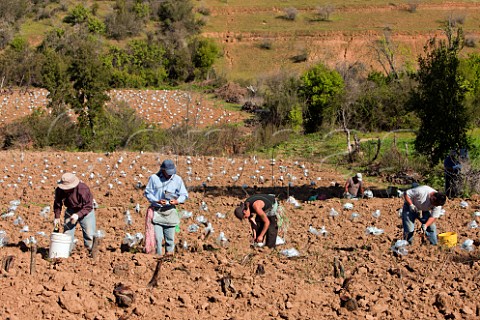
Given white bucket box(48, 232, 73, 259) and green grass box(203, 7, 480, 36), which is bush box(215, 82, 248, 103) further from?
white bucket box(48, 232, 73, 259)

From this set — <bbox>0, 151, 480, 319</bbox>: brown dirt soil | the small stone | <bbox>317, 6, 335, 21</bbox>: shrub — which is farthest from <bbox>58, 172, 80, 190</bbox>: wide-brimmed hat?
<bbox>317, 6, 335, 21</bbox>: shrub

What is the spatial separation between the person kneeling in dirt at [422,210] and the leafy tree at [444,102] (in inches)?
201

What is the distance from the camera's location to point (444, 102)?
13.0 metres

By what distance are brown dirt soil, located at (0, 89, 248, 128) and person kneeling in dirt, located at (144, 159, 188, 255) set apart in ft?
59.6

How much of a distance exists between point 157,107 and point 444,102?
61.5ft

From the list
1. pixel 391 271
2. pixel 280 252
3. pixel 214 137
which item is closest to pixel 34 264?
pixel 280 252

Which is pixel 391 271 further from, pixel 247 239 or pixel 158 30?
pixel 158 30

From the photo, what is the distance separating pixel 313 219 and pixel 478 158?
19.8ft

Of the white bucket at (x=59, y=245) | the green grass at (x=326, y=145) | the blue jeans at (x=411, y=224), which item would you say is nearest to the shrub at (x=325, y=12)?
the green grass at (x=326, y=145)

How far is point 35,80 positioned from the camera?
36.5 m

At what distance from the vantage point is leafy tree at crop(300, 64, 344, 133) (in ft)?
77.0

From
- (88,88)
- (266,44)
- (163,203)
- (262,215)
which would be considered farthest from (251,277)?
(266,44)

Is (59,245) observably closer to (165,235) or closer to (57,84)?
(165,235)

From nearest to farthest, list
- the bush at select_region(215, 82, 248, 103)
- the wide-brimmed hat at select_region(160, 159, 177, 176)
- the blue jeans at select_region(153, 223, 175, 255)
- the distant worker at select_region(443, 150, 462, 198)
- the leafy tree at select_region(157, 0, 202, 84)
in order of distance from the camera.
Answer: the wide-brimmed hat at select_region(160, 159, 177, 176) < the blue jeans at select_region(153, 223, 175, 255) < the distant worker at select_region(443, 150, 462, 198) < the bush at select_region(215, 82, 248, 103) < the leafy tree at select_region(157, 0, 202, 84)
